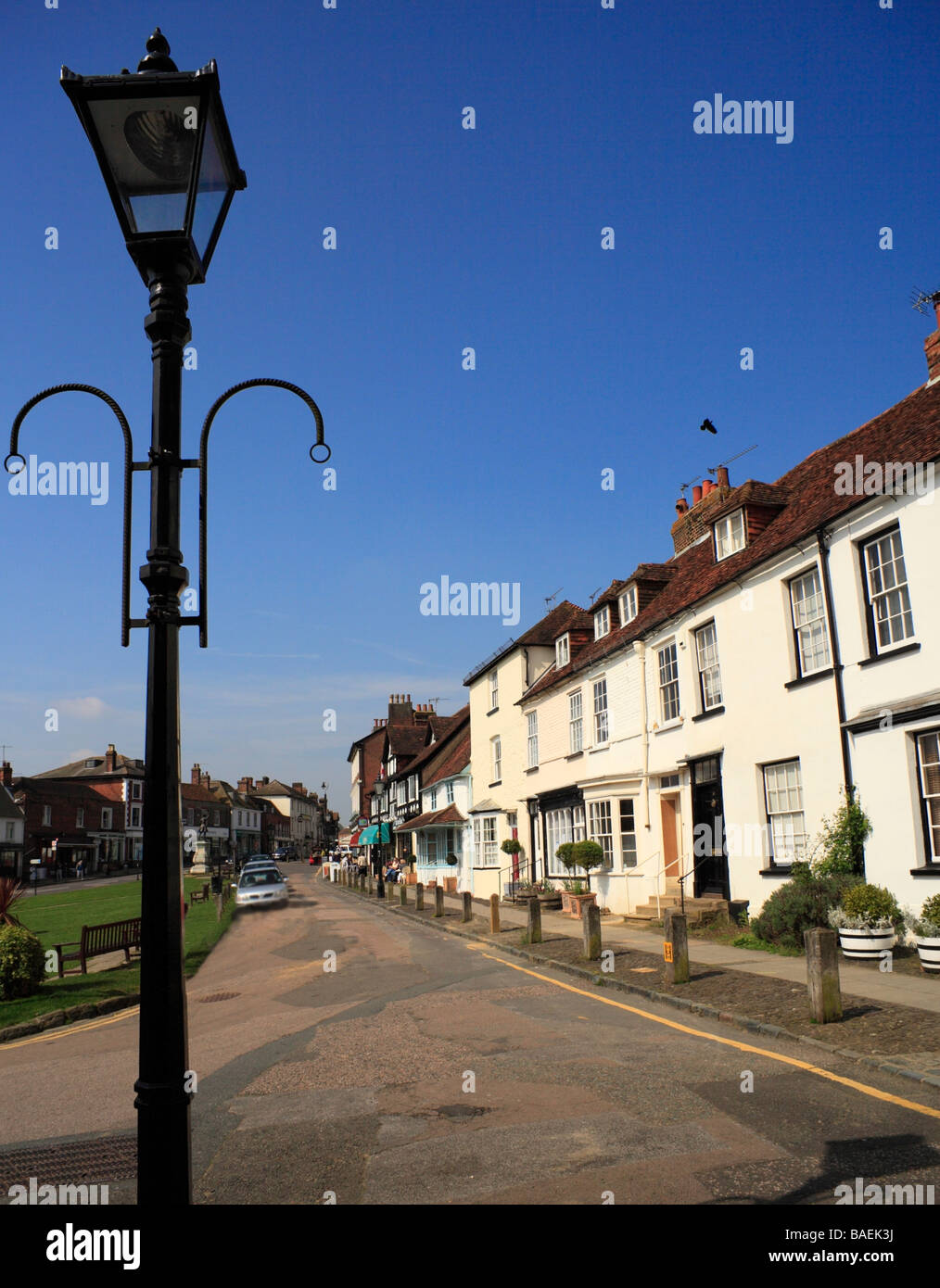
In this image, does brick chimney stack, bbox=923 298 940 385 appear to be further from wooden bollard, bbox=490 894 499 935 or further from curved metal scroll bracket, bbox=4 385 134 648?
curved metal scroll bracket, bbox=4 385 134 648

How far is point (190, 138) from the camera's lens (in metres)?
3.72

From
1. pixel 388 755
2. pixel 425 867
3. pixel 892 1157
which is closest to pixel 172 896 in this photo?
pixel 892 1157

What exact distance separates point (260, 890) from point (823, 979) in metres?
29.2

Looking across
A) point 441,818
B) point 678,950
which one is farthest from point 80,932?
point 441,818

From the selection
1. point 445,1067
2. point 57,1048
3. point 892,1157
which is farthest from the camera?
point 57,1048

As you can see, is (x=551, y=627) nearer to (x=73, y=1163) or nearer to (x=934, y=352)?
(x=934, y=352)

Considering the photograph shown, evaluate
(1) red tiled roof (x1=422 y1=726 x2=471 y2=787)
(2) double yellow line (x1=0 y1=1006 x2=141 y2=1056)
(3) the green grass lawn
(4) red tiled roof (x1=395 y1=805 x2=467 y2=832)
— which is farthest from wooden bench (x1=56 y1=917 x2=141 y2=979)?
(1) red tiled roof (x1=422 y1=726 x2=471 y2=787)

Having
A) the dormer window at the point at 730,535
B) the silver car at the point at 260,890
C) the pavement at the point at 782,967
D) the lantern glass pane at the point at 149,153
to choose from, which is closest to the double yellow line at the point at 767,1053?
the pavement at the point at 782,967

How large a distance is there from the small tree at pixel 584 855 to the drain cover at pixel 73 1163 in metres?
18.5

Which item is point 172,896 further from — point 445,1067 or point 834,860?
point 834,860

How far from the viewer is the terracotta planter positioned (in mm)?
24844

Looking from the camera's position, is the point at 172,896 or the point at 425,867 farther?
the point at 425,867

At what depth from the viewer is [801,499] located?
60.6 feet
